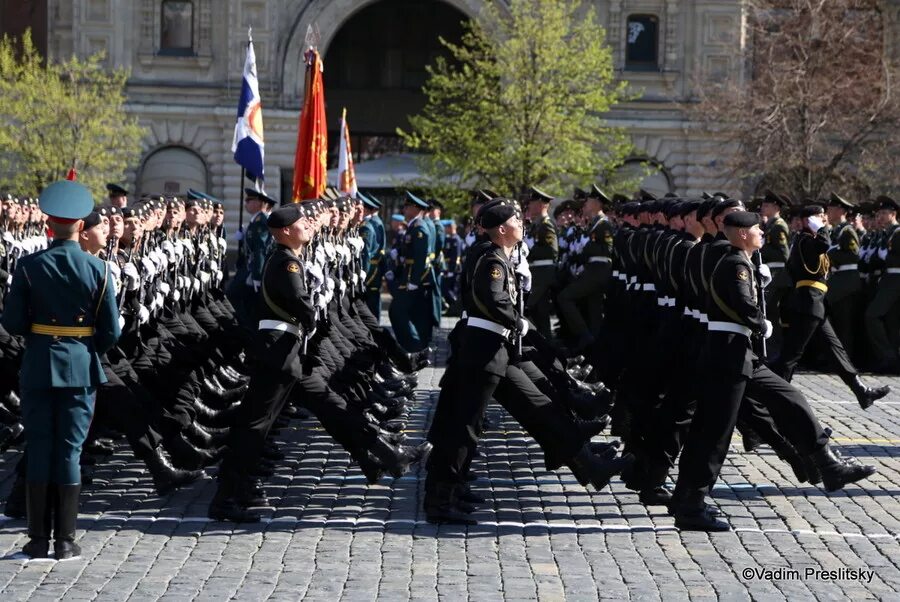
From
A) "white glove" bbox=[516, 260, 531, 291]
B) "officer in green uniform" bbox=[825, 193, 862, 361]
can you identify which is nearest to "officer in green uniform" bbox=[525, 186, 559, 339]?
"officer in green uniform" bbox=[825, 193, 862, 361]

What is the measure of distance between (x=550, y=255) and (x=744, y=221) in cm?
850

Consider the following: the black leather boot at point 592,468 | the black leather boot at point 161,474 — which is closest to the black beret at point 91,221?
the black leather boot at point 161,474

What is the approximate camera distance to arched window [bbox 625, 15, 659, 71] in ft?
144

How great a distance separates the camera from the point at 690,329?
1084 cm

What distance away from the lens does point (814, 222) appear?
14.3 metres

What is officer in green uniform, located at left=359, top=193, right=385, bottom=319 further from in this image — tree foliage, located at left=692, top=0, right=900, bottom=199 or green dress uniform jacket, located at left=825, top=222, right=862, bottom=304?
tree foliage, located at left=692, top=0, right=900, bottom=199

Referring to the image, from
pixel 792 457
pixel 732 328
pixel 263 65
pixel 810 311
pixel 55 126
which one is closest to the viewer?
pixel 732 328

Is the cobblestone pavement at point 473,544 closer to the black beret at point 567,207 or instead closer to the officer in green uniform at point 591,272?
the officer in green uniform at point 591,272

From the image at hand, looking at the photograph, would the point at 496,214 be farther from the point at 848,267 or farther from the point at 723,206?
the point at 848,267

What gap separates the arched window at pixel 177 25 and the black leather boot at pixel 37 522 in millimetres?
35939

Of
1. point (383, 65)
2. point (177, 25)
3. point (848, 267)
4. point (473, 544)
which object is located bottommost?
point (473, 544)

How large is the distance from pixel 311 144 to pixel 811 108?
885 inches

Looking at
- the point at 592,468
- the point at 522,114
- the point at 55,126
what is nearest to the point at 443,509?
the point at 592,468

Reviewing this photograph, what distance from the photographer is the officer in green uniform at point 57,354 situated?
28.2 ft
